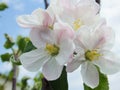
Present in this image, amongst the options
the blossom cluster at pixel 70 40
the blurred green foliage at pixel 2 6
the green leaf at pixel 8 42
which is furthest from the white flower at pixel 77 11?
the blurred green foliage at pixel 2 6

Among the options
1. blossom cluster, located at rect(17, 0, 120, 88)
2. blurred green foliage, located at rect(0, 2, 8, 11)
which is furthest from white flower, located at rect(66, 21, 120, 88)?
blurred green foliage, located at rect(0, 2, 8, 11)

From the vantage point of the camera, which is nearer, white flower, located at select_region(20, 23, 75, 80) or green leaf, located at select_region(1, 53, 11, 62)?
white flower, located at select_region(20, 23, 75, 80)

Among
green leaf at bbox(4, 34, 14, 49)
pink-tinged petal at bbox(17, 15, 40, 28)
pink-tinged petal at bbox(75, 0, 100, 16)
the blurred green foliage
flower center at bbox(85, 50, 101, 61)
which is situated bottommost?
green leaf at bbox(4, 34, 14, 49)

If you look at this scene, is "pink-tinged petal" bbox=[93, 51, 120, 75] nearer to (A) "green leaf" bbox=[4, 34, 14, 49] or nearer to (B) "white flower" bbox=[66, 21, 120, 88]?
(B) "white flower" bbox=[66, 21, 120, 88]

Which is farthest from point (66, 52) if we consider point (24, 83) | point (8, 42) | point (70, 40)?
point (24, 83)

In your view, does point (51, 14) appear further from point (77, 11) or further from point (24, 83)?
point (24, 83)

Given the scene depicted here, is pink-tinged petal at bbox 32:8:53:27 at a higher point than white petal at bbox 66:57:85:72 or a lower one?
higher

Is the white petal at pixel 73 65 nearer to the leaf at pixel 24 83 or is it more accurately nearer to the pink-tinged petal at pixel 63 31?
the pink-tinged petal at pixel 63 31

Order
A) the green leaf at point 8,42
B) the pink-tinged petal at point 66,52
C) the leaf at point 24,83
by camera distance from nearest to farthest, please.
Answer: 1. the pink-tinged petal at point 66,52
2. the green leaf at point 8,42
3. the leaf at point 24,83
